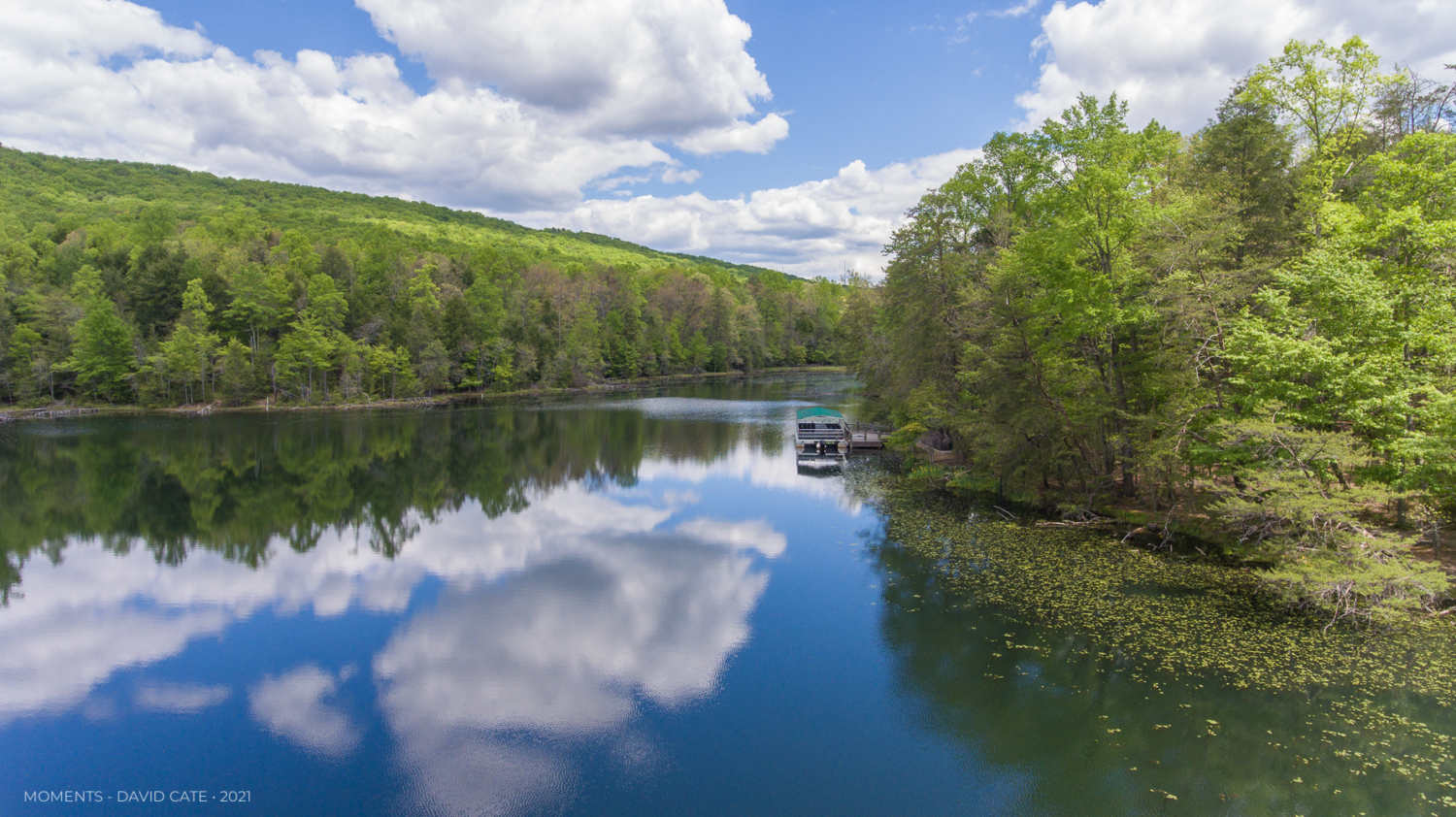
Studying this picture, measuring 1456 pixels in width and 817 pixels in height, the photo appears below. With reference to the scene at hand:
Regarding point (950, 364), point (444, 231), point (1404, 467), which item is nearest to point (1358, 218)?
point (1404, 467)

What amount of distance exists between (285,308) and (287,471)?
35775 millimetres

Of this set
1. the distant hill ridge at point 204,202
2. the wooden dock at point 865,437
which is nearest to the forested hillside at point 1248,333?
the wooden dock at point 865,437

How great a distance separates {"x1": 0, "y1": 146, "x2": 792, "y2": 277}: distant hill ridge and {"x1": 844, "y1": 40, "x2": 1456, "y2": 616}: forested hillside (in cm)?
8508

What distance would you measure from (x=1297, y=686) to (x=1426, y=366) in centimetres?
831

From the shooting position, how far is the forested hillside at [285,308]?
52562mm

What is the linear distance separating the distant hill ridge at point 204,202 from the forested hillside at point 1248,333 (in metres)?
85.1

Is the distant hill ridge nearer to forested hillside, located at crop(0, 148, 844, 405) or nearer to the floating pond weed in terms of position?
forested hillside, located at crop(0, 148, 844, 405)

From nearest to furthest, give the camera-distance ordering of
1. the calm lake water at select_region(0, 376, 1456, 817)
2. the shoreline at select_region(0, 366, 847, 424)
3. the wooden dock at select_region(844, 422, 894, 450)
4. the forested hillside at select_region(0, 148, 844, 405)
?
1. the calm lake water at select_region(0, 376, 1456, 817)
2. the wooden dock at select_region(844, 422, 894, 450)
3. the shoreline at select_region(0, 366, 847, 424)
4. the forested hillside at select_region(0, 148, 844, 405)

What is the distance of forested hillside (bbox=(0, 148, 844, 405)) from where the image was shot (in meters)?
52.6

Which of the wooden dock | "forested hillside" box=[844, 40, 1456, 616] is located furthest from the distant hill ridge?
"forested hillside" box=[844, 40, 1456, 616]

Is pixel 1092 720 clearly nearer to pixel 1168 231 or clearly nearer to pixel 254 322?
pixel 1168 231

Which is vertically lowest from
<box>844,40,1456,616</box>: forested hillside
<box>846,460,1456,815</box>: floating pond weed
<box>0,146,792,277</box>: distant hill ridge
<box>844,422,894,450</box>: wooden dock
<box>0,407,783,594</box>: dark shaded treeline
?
<box>0,407,783,594</box>: dark shaded treeline

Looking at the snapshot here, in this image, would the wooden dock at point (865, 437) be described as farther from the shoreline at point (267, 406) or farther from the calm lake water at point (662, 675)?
the shoreline at point (267, 406)

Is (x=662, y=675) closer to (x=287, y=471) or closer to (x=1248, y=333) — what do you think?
(x=1248, y=333)
